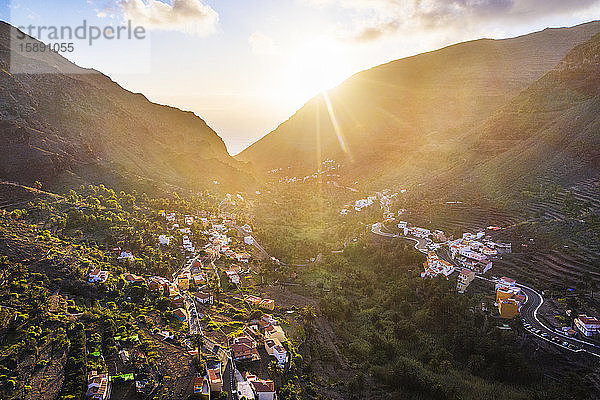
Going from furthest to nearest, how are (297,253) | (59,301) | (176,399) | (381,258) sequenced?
(297,253), (381,258), (59,301), (176,399)

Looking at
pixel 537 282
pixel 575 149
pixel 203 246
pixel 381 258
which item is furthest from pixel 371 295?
pixel 575 149

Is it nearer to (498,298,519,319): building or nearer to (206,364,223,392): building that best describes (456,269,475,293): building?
(498,298,519,319): building

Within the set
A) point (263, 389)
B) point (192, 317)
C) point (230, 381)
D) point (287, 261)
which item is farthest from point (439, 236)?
point (230, 381)

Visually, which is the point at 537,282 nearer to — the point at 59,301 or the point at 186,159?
the point at 59,301

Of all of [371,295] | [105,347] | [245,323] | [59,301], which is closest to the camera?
[105,347]

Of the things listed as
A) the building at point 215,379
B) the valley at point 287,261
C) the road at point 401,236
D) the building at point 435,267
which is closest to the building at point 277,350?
the valley at point 287,261

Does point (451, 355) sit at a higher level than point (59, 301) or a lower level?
lower

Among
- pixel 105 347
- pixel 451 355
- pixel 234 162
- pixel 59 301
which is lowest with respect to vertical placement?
pixel 451 355
